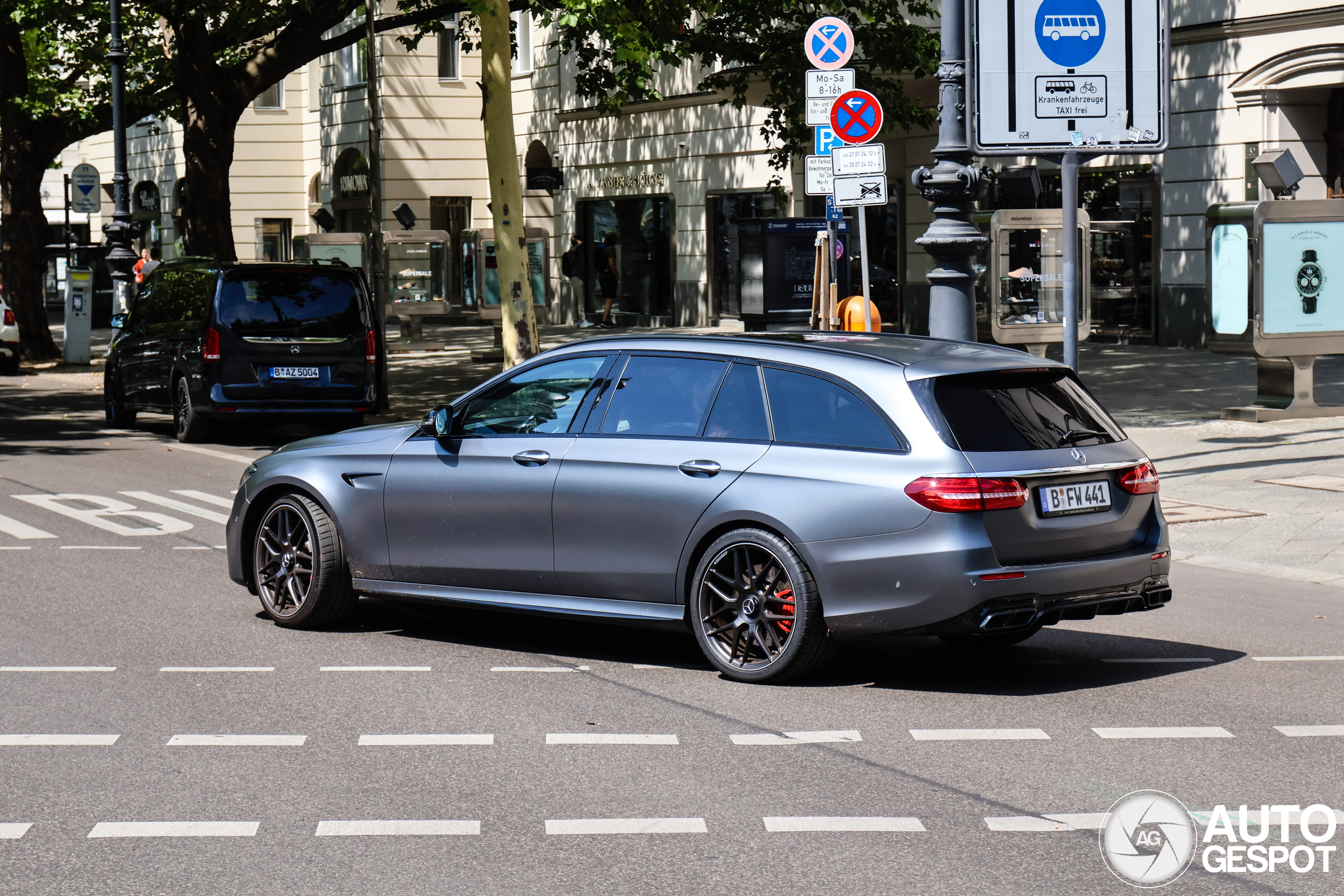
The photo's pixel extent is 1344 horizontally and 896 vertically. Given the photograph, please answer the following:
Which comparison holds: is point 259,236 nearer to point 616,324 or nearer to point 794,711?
point 616,324

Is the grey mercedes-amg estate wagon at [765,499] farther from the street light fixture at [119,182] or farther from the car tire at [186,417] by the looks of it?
the street light fixture at [119,182]

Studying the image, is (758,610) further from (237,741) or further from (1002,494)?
(237,741)

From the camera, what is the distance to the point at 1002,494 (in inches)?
266

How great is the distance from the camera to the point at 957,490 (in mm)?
6703

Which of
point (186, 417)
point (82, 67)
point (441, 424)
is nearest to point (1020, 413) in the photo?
point (441, 424)

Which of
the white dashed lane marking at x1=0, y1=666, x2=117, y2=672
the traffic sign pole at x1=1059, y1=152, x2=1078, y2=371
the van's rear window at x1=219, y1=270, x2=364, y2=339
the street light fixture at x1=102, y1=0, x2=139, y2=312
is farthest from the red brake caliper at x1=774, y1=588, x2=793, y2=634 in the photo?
the street light fixture at x1=102, y1=0, x2=139, y2=312

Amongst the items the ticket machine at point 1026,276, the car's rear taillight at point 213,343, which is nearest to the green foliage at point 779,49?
the ticket machine at point 1026,276

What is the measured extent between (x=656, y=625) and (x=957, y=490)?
4.80 feet

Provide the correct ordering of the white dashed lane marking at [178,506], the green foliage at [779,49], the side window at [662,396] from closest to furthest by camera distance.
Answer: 1. the side window at [662,396]
2. the white dashed lane marking at [178,506]
3. the green foliage at [779,49]

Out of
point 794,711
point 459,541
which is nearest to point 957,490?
point 794,711

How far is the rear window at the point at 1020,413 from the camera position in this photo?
6914 mm

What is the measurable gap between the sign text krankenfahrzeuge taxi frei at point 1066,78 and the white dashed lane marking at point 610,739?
727cm

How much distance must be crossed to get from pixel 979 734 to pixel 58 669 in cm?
375

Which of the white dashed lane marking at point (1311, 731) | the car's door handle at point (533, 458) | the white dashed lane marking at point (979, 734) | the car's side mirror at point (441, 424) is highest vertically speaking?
the car's side mirror at point (441, 424)
